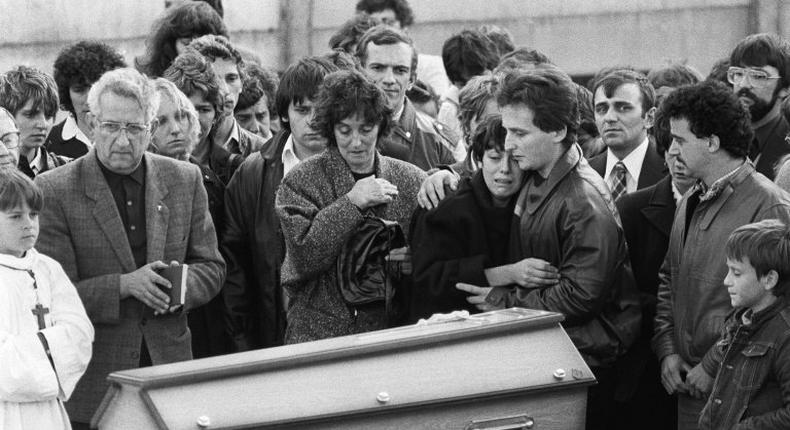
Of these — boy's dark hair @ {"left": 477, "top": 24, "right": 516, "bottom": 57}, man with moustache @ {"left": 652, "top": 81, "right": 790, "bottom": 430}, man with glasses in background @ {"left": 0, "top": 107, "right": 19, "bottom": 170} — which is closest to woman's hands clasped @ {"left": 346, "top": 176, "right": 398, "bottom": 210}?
man with moustache @ {"left": 652, "top": 81, "right": 790, "bottom": 430}

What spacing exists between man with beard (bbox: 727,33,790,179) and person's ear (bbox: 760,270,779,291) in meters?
2.09

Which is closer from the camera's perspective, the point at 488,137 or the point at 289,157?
the point at 488,137

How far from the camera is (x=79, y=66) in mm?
7980

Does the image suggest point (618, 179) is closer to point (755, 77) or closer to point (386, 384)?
point (755, 77)

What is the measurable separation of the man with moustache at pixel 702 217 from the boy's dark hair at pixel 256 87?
3.65 metres

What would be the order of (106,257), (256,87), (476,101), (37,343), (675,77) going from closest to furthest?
1. (37,343)
2. (106,257)
3. (476,101)
4. (675,77)
5. (256,87)

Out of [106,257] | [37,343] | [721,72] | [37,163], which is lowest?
[37,343]

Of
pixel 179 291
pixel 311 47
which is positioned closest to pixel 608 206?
pixel 179 291

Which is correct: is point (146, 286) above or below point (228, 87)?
below

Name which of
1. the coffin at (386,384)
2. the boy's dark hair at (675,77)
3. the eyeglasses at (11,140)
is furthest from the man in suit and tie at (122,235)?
the boy's dark hair at (675,77)

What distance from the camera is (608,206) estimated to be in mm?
5738

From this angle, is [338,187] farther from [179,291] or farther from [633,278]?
[633,278]

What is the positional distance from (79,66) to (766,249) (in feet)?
14.0

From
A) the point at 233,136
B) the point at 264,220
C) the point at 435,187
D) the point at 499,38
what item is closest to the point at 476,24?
the point at 499,38
